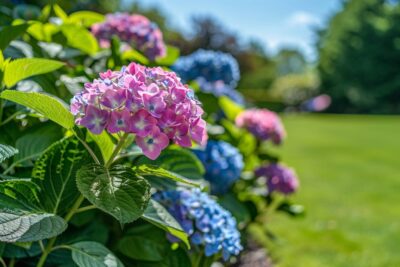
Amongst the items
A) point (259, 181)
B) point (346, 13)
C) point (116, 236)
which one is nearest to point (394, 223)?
point (259, 181)

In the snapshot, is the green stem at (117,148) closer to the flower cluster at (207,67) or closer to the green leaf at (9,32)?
the green leaf at (9,32)

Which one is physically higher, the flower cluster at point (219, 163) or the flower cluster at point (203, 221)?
the flower cluster at point (203, 221)

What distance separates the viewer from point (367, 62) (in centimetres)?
2856

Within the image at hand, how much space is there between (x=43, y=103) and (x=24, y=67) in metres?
0.28

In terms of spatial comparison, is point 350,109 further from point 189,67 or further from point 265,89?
point 189,67

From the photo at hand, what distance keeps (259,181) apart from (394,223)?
1.79 metres

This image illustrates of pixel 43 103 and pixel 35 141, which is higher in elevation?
pixel 43 103

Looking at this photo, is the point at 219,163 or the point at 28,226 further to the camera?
the point at 219,163

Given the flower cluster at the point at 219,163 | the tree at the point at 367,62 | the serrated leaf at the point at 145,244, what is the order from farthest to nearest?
the tree at the point at 367,62 < the flower cluster at the point at 219,163 < the serrated leaf at the point at 145,244

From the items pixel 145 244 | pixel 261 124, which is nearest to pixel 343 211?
pixel 261 124

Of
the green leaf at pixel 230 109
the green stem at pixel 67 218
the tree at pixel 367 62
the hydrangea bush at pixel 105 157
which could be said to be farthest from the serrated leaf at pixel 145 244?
the tree at pixel 367 62

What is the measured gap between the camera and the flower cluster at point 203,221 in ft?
5.02

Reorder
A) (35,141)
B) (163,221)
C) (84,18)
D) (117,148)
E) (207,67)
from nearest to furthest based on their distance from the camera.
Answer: (117,148) → (163,221) → (35,141) → (84,18) → (207,67)

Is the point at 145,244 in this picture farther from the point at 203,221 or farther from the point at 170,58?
the point at 170,58
